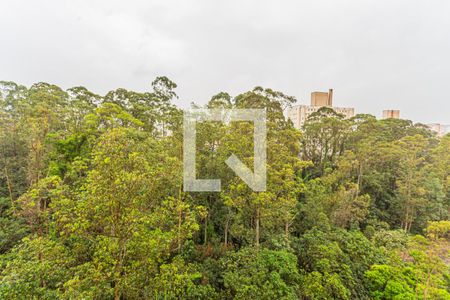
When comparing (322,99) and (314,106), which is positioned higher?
(322,99)

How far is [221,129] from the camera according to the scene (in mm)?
7473

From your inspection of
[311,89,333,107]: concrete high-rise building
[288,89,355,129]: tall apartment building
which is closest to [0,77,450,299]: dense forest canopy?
[288,89,355,129]: tall apartment building

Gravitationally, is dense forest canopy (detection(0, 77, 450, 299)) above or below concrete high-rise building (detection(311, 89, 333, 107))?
below

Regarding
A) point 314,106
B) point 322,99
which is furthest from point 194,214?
point 322,99

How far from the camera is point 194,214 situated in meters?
5.82

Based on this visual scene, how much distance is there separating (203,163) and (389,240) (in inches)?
328

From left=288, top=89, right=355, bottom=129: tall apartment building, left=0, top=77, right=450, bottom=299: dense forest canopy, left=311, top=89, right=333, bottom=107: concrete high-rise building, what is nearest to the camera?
left=0, top=77, right=450, bottom=299: dense forest canopy

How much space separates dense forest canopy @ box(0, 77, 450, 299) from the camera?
3834 millimetres

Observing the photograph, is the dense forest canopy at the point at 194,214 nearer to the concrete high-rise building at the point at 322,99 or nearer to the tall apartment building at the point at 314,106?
the tall apartment building at the point at 314,106

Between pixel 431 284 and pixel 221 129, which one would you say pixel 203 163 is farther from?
pixel 431 284

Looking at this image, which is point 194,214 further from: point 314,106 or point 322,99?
point 322,99

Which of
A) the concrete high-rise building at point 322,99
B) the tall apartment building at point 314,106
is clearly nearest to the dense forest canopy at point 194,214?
the tall apartment building at point 314,106

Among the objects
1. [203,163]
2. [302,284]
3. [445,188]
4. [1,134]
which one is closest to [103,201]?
[203,163]

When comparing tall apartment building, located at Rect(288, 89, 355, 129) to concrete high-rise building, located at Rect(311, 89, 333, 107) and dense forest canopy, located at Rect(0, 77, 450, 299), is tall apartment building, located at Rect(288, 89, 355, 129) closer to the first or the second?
concrete high-rise building, located at Rect(311, 89, 333, 107)
